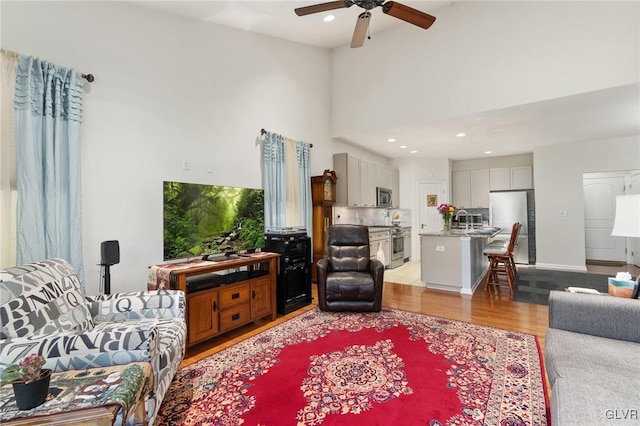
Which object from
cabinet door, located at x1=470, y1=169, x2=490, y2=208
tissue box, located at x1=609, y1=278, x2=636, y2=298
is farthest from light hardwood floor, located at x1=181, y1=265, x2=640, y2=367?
cabinet door, located at x1=470, y1=169, x2=490, y2=208

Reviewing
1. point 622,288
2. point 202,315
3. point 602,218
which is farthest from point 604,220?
point 202,315

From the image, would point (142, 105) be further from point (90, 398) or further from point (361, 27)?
point (90, 398)

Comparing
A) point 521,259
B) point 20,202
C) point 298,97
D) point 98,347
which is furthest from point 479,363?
point 521,259

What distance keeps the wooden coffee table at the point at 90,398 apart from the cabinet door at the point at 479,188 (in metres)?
7.57

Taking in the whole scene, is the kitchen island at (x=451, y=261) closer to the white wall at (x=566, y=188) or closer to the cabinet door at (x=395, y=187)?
the white wall at (x=566, y=188)

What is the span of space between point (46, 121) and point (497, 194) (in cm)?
767

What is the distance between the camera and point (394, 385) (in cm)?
200

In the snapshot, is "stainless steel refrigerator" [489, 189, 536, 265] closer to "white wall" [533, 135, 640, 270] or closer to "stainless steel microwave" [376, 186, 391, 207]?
"white wall" [533, 135, 640, 270]

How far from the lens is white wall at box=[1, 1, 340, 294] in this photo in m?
2.47

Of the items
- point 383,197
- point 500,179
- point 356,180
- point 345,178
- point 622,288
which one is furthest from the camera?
point 500,179

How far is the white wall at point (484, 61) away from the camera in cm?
331

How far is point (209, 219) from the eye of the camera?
3025 mm

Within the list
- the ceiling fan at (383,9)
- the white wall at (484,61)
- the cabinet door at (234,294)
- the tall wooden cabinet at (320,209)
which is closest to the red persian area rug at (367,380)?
the cabinet door at (234,294)

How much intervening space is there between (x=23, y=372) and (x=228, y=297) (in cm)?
181
